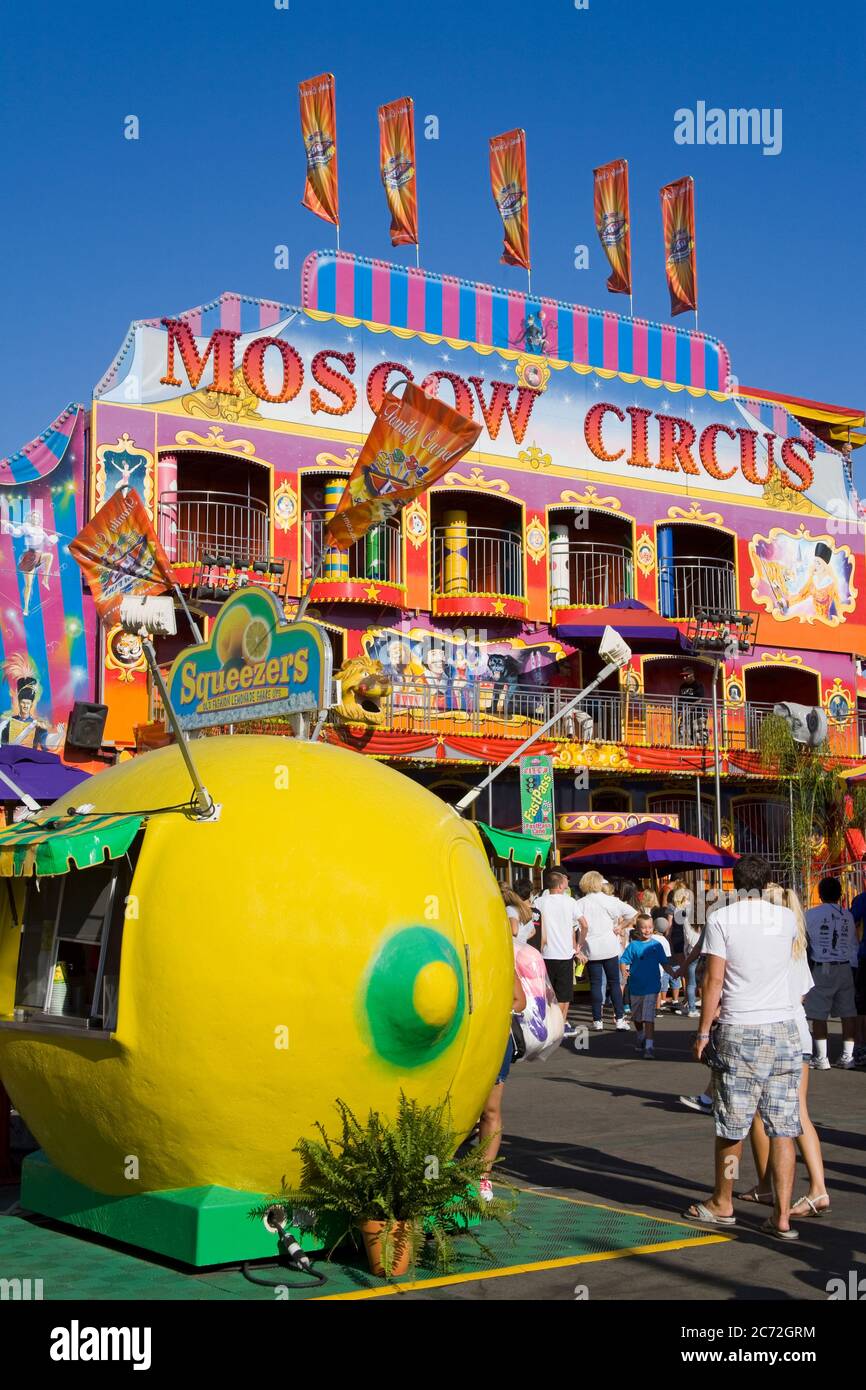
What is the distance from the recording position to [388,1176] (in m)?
6.48

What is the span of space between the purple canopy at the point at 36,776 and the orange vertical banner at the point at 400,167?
2075 cm

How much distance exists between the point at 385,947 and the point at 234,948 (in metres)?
0.69

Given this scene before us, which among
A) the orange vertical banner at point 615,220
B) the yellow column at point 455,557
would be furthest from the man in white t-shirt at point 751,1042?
the orange vertical banner at point 615,220

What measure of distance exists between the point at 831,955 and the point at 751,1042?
6637mm

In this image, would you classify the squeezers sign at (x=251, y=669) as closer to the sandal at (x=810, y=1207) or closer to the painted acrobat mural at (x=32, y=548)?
the sandal at (x=810, y=1207)

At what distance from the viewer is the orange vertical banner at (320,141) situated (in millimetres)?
30359

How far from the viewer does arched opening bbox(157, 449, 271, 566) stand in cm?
2683

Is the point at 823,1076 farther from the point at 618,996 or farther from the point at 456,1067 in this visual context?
the point at 456,1067

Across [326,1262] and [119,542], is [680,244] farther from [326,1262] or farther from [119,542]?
[326,1262]

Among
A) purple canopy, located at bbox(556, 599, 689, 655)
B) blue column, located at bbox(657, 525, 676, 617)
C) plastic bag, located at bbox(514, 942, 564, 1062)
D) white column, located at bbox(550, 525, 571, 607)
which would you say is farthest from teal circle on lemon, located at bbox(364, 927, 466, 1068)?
blue column, located at bbox(657, 525, 676, 617)

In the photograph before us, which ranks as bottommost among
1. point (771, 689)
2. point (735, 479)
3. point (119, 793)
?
point (119, 793)
